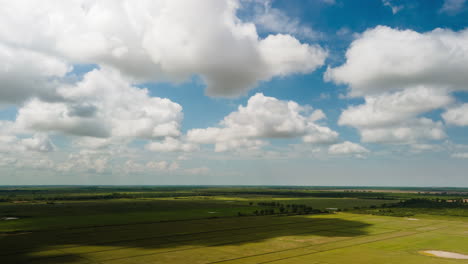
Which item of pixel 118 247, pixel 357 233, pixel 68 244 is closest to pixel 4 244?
pixel 68 244

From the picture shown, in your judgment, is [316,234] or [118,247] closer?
Answer: [118,247]

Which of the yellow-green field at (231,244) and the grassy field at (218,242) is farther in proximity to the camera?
the grassy field at (218,242)

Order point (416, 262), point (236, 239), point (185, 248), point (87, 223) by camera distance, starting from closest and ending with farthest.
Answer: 1. point (416, 262)
2. point (185, 248)
3. point (236, 239)
4. point (87, 223)

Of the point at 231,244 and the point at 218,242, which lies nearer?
the point at 231,244

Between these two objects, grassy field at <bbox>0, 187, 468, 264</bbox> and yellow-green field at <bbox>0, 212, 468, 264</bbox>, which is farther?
grassy field at <bbox>0, 187, 468, 264</bbox>

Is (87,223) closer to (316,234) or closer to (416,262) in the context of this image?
(316,234)

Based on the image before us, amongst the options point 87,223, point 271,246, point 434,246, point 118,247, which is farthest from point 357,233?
point 87,223

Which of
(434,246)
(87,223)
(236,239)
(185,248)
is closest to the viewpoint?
(185,248)

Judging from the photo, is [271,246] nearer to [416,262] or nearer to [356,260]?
[356,260]
